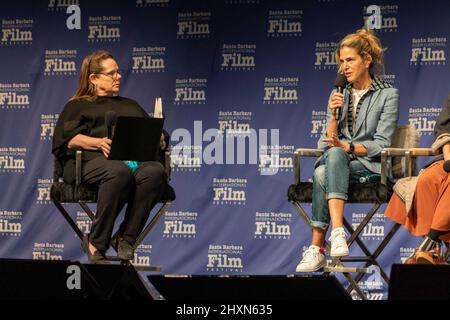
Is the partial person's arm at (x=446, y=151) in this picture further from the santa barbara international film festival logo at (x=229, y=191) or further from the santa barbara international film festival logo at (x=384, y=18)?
the santa barbara international film festival logo at (x=229, y=191)

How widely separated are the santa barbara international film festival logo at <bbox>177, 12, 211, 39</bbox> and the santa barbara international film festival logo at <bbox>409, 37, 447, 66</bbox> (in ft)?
4.69

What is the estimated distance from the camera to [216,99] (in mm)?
6754

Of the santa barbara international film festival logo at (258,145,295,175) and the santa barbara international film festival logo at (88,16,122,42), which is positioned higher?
the santa barbara international film festival logo at (88,16,122,42)

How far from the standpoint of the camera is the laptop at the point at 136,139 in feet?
16.4

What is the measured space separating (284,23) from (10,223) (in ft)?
7.97

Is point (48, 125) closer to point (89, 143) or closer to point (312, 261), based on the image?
point (89, 143)

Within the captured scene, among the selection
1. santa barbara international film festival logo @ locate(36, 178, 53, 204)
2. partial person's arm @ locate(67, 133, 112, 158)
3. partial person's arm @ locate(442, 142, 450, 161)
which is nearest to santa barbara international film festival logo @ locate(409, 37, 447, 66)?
partial person's arm @ locate(442, 142, 450, 161)

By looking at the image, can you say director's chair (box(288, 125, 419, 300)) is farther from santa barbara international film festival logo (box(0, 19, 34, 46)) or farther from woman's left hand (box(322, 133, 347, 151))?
santa barbara international film festival logo (box(0, 19, 34, 46))

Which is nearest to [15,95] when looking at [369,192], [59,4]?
[59,4]

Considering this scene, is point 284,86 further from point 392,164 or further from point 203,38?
point 392,164

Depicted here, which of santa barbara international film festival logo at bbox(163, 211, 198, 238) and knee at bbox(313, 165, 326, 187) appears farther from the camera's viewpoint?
santa barbara international film festival logo at bbox(163, 211, 198, 238)

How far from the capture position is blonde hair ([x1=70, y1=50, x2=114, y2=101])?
5609 millimetres
